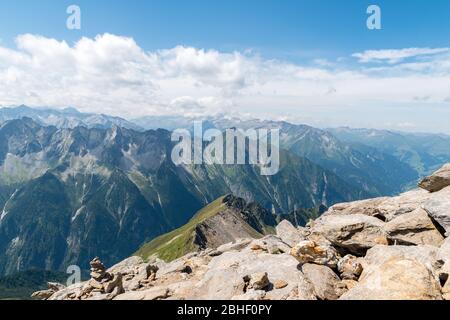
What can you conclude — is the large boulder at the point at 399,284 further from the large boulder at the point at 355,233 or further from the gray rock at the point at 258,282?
the large boulder at the point at 355,233

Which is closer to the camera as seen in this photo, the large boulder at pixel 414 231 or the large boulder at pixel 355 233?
the large boulder at pixel 414 231

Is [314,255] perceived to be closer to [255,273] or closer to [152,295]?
[255,273]

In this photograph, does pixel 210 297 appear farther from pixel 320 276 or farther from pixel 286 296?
pixel 320 276

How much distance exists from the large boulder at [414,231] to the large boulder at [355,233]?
843 millimetres

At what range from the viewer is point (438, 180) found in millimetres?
34562

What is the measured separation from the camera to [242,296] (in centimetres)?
2119

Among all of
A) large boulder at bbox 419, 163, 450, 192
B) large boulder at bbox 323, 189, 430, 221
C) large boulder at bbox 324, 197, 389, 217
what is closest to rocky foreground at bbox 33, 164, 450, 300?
large boulder at bbox 419, 163, 450, 192

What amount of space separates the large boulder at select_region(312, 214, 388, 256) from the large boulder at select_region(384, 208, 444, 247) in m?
0.84

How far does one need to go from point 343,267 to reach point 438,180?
15.9 metres

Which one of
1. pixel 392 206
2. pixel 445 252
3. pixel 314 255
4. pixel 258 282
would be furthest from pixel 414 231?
pixel 258 282

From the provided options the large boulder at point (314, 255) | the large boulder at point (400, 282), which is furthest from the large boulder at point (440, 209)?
the large boulder at point (314, 255)

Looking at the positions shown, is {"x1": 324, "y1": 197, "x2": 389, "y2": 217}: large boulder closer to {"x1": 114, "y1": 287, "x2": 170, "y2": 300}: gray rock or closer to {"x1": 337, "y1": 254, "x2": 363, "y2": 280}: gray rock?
{"x1": 337, "y1": 254, "x2": 363, "y2": 280}: gray rock

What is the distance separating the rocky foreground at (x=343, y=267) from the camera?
19531 millimetres

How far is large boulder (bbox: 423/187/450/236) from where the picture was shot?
27.1 m
